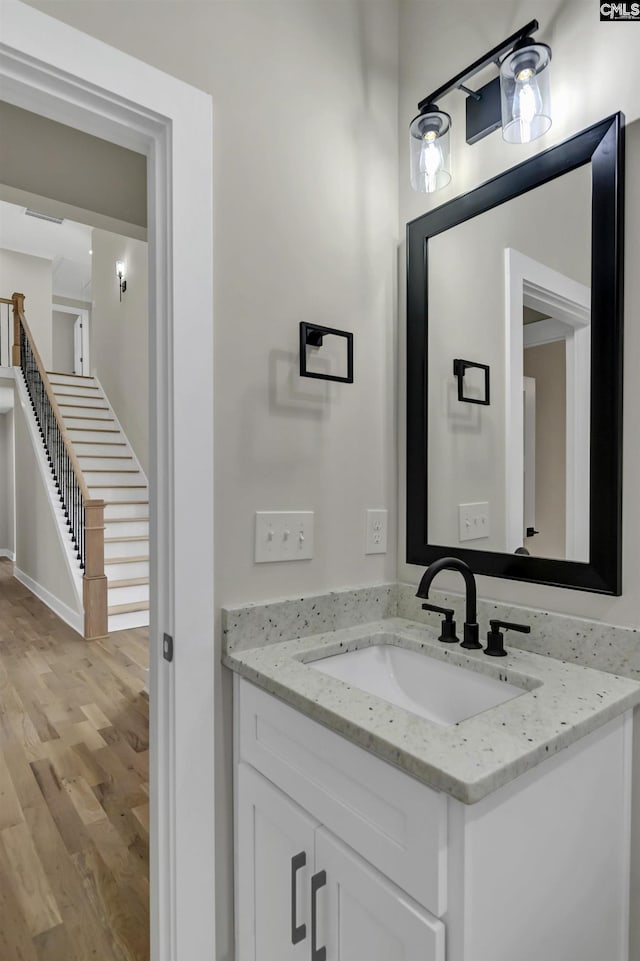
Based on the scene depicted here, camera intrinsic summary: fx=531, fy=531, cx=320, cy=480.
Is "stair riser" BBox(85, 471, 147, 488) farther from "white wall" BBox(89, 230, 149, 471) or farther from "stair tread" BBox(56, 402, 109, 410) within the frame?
"stair tread" BBox(56, 402, 109, 410)

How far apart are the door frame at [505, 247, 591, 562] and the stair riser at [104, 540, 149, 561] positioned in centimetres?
424

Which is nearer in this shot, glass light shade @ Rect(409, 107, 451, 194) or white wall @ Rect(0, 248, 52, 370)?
glass light shade @ Rect(409, 107, 451, 194)

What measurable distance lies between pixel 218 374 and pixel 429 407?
25.0 inches

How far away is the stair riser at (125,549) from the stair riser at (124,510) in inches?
17.7

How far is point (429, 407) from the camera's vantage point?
1.55 meters

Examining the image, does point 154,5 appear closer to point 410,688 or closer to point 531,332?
point 531,332

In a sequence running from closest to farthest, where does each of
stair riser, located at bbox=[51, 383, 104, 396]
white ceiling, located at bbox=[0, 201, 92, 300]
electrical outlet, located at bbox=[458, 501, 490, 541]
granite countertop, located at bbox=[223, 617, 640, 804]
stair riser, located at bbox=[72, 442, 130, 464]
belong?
1. granite countertop, located at bbox=[223, 617, 640, 804]
2. electrical outlet, located at bbox=[458, 501, 490, 541]
3. stair riser, located at bbox=[72, 442, 130, 464]
4. white ceiling, located at bbox=[0, 201, 92, 300]
5. stair riser, located at bbox=[51, 383, 104, 396]

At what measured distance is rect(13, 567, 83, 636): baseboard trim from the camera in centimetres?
452

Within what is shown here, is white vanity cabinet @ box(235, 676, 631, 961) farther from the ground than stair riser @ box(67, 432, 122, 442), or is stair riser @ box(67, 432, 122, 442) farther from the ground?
stair riser @ box(67, 432, 122, 442)

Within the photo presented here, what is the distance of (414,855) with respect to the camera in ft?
2.64

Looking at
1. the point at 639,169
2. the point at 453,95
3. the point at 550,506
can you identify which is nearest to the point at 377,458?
the point at 550,506

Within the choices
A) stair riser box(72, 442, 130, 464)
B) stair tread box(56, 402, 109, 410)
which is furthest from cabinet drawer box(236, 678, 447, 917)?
stair tread box(56, 402, 109, 410)

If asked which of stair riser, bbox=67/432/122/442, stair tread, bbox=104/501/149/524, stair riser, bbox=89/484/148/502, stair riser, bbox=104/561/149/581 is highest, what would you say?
stair riser, bbox=67/432/122/442

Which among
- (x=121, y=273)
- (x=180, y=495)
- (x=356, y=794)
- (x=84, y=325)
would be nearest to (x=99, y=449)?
(x=121, y=273)
